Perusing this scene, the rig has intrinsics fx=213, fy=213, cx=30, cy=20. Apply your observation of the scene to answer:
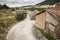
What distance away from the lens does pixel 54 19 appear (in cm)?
951

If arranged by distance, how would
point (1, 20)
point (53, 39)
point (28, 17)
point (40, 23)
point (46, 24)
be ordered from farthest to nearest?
1. point (28, 17)
2. point (1, 20)
3. point (40, 23)
4. point (46, 24)
5. point (53, 39)

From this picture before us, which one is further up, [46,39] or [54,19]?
[54,19]

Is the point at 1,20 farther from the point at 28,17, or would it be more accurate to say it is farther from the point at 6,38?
the point at 28,17

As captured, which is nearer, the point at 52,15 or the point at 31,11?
the point at 52,15

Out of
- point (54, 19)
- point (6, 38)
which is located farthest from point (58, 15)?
point (6, 38)

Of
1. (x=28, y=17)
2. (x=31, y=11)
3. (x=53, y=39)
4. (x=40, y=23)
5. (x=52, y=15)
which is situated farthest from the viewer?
(x=31, y=11)

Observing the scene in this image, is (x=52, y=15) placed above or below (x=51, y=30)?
above

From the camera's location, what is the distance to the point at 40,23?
12703 mm

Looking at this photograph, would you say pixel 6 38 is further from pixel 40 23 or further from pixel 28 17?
pixel 28 17

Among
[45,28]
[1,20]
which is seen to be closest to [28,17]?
[1,20]

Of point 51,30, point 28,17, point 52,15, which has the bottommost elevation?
point 28,17

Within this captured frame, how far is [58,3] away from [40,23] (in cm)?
193

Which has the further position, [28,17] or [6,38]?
[28,17]

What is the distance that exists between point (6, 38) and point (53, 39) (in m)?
2.55
